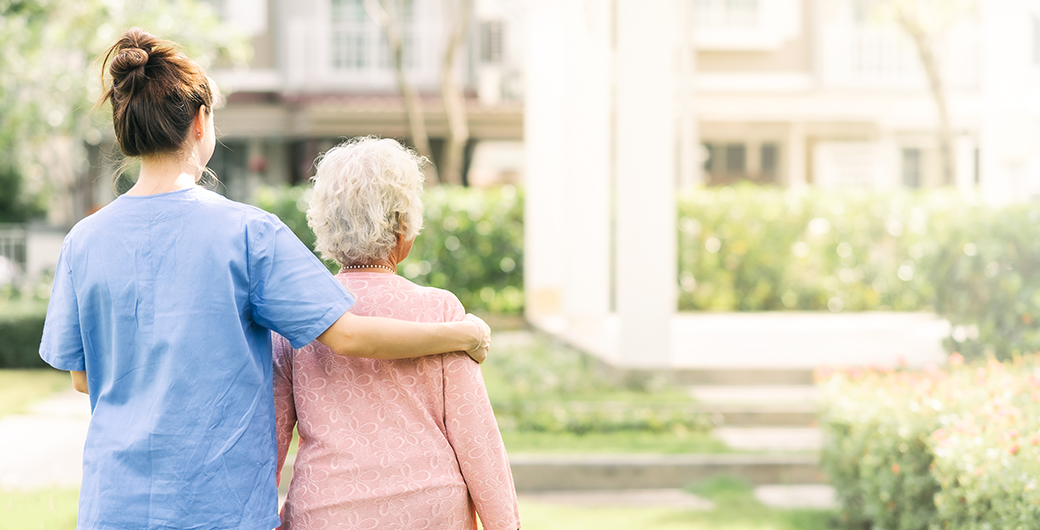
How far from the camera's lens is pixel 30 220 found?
2156 cm

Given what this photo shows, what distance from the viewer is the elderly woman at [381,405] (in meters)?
2.23

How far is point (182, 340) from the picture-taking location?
79.6 inches

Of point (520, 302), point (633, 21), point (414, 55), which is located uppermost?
point (414, 55)

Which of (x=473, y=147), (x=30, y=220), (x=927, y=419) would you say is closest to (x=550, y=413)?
(x=927, y=419)

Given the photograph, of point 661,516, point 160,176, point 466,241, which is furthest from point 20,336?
point 160,176

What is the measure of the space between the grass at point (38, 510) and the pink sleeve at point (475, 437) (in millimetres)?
2398

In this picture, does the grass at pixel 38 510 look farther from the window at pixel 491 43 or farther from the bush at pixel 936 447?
the window at pixel 491 43

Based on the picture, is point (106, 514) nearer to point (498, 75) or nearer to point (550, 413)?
point (550, 413)

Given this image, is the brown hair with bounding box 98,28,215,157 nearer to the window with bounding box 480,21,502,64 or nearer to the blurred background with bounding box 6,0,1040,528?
the blurred background with bounding box 6,0,1040,528

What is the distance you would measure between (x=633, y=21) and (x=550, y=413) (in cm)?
319

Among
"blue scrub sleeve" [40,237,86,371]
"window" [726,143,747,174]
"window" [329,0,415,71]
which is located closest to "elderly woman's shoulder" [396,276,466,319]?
"blue scrub sleeve" [40,237,86,371]

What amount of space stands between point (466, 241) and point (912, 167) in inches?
616

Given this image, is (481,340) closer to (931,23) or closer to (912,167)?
(931,23)

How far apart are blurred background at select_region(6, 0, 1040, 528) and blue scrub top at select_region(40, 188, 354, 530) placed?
1.72 ft
